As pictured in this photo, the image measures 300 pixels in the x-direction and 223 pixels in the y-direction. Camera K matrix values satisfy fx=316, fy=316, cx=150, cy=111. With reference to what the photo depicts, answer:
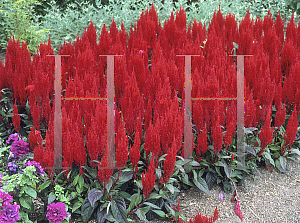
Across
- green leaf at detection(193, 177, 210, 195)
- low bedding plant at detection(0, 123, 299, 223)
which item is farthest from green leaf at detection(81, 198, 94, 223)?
green leaf at detection(193, 177, 210, 195)

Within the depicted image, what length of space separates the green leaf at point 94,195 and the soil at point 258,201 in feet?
1.02

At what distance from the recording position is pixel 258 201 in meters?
2.79

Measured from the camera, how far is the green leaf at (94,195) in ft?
7.14

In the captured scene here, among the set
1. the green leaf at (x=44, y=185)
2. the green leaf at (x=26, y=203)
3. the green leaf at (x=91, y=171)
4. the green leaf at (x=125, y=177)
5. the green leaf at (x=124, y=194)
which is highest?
the green leaf at (x=91, y=171)

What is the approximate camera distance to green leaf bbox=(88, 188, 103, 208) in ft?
7.14

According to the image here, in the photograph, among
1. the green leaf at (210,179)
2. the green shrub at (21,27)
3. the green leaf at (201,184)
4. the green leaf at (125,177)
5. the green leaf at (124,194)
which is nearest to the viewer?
the green leaf at (125,177)

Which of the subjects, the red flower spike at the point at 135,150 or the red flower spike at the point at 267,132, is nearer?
the red flower spike at the point at 135,150

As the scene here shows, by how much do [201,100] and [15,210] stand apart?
5.32 ft

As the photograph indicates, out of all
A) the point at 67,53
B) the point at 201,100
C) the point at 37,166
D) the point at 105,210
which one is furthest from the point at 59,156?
the point at 67,53

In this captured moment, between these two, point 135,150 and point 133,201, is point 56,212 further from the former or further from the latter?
point 135,150

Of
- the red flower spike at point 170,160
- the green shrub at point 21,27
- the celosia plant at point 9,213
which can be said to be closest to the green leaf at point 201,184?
the red flower spike at point 170,160

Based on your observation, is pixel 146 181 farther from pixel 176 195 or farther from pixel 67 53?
pixel 67 53

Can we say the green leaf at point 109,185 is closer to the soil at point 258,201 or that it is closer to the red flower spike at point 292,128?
the soil at point 258,201

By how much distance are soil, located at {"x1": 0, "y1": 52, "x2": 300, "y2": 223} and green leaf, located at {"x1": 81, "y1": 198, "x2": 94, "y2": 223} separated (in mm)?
107
